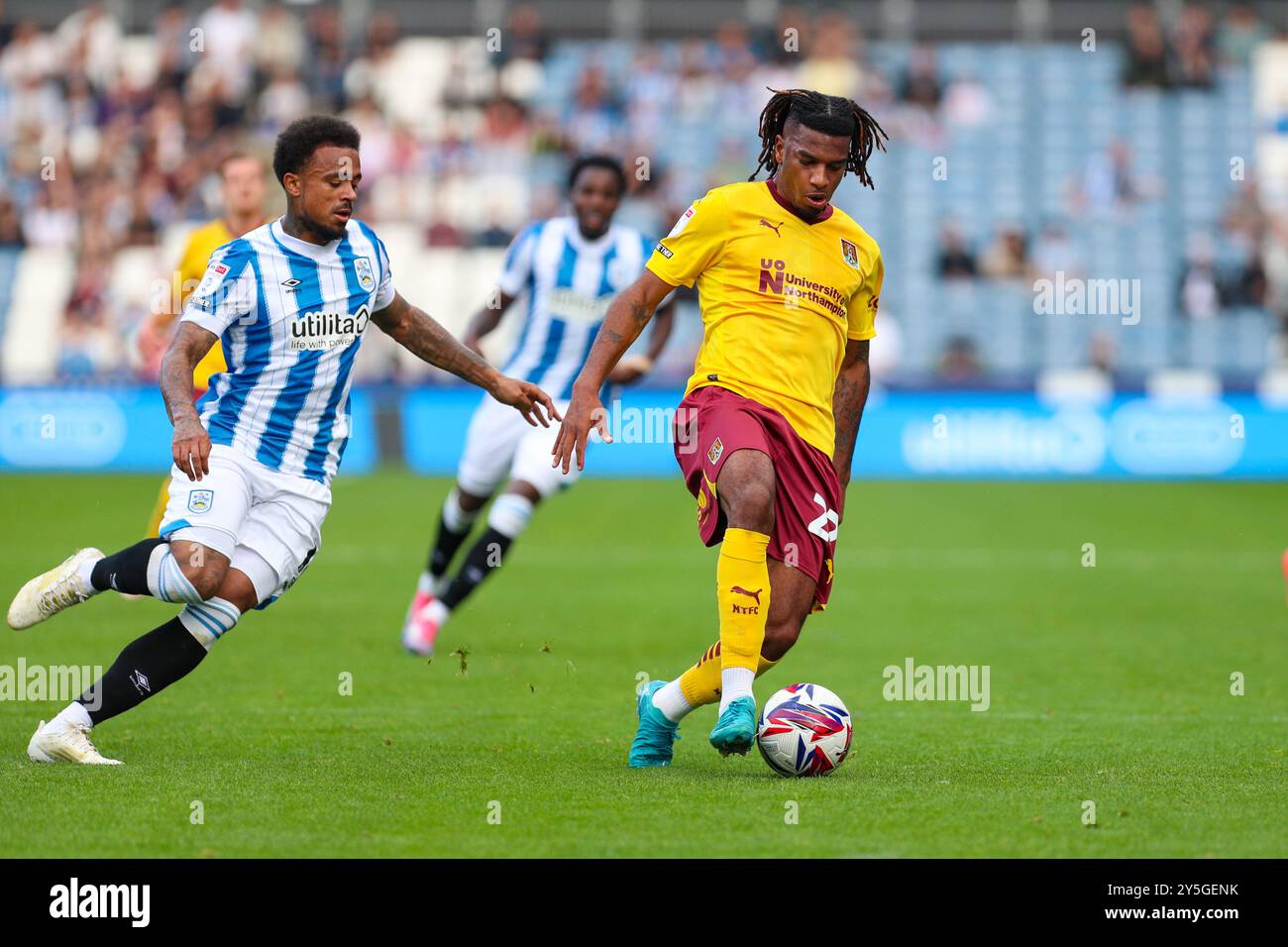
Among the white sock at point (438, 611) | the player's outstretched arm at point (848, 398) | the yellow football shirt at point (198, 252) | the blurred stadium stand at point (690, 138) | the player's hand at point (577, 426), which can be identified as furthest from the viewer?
the blurred stadium stand at point (690, 138)

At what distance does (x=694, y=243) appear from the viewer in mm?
6574

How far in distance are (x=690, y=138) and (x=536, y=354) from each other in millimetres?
17478

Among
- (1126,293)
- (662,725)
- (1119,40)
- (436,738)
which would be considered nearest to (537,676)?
(436,738)

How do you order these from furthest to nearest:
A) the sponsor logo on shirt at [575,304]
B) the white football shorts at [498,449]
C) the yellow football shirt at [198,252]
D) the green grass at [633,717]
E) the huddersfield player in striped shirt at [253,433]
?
the sponsor logo on shirt at [575,304] → the white football shorts at [498,449] → the yellow football shirt at [198,252] → the huddersfield player in striped shirt at [253,433] → the green grass at [633,717]

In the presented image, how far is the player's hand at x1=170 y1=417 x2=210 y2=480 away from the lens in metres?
6.01

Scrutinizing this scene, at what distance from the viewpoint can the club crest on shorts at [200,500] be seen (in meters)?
6.40

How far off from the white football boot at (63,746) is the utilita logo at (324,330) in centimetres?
157

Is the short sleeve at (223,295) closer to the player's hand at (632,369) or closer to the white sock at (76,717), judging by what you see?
the white sock at (76,717)

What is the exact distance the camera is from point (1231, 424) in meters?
21.7

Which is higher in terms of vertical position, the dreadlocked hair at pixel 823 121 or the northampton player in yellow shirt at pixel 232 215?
the northampton player in yellow shirt at pixel 232 215

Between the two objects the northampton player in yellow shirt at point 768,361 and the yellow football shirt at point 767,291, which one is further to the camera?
the yellow football shirt at point 767,291

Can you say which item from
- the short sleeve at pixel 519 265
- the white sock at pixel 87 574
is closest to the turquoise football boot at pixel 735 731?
the white sock at pixel 87 574
